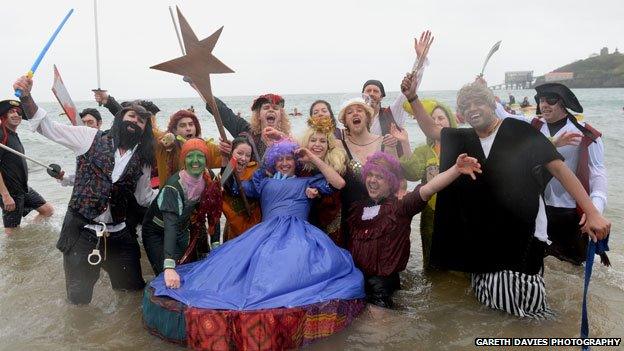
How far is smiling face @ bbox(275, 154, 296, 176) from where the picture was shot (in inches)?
167

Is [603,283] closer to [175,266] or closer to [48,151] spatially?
[175,266]

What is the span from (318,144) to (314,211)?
2.14 ft

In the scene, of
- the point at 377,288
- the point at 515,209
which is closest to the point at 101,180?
A: the point at 377,288

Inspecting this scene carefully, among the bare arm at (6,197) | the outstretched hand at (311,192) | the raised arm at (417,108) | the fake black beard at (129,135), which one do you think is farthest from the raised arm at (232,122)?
the bare arm at (6,197)

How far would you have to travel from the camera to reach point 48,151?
2195 cm

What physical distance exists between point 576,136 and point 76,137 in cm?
436

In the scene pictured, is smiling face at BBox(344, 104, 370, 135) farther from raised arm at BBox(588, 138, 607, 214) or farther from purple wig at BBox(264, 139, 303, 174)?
raised arm at BBox(588, 138, 607, 214)

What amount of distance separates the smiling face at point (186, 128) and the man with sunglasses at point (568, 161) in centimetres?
349

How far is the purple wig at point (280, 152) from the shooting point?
13.9ft

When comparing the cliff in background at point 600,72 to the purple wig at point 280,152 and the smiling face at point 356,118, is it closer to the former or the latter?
the smiling face at point 356,118

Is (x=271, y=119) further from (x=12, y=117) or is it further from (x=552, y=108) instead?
(x=12, y=117)

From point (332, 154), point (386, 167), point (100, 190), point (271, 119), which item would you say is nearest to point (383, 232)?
point (386, 167)

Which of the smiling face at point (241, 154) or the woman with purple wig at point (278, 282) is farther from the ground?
the smiling face at point (241, 154)

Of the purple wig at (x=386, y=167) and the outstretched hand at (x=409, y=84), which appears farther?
the purple wig at (x=386, y=167)
